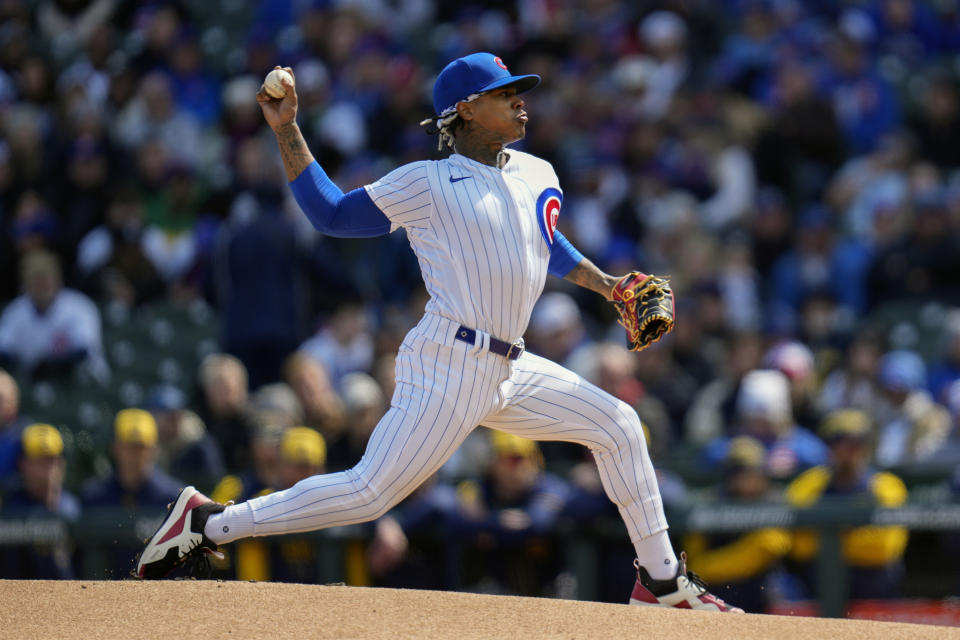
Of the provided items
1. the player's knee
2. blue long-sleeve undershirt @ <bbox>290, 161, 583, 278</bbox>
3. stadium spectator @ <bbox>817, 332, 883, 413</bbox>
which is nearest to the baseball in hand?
blue long-sleeve undershirt @ <bbox>290, 161, 583, 278</bbox>

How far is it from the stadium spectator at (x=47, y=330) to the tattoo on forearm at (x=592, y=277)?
4.79m

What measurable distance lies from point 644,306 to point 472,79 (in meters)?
0.85

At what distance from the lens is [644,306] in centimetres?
426

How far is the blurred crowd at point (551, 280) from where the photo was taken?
6.55m

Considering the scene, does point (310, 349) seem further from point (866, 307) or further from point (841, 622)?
point (841, 622)

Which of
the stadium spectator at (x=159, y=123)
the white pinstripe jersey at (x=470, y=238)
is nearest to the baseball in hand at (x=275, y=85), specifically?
the white pinstripe jersey at (x=470, y=238)

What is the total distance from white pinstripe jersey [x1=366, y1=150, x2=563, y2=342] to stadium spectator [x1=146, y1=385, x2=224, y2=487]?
10.3 feet

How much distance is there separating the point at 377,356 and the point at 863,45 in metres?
4.59

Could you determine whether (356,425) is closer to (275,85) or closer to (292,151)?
(292,151)

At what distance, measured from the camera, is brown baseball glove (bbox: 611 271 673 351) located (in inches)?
167

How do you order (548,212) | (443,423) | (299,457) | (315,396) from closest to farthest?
(443,423) → (548,212) → (299,457) → (315,396)

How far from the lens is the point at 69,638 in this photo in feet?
12.8

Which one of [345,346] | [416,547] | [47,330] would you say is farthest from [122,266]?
[416,547]

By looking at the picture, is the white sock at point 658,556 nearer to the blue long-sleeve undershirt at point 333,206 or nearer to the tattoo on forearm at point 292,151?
the blue long-sleeve undershirt at point 333,206
